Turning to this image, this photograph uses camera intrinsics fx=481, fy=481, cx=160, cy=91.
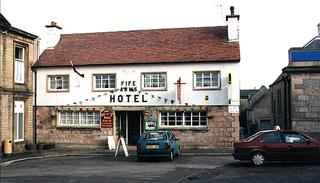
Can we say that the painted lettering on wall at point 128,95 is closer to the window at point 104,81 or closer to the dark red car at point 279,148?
the window at point 104,81

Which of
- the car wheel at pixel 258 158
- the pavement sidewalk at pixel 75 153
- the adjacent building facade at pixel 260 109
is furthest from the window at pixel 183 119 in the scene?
the adjacent building facade at pixel 260 109

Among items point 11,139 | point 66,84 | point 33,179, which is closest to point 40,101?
point 66,84

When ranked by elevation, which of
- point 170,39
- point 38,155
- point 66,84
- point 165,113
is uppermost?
point 170,39

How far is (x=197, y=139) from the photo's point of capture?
27.1 metres

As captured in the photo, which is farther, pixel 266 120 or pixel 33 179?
pixel 266 120

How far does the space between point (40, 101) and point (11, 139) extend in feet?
12.1

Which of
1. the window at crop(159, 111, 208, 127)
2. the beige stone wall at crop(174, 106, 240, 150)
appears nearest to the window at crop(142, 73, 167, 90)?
the window at crop(159, 111, 208, 127)

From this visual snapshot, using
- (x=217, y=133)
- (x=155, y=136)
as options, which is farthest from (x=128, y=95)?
(x=155, y=136)

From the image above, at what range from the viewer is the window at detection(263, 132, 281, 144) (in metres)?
19.3

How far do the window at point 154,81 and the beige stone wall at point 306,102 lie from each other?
23.6 feet

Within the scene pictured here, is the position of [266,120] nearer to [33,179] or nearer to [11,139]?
[11,139]

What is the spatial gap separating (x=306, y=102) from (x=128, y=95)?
392 inches

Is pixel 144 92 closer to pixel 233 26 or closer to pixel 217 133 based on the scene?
pixel 217 133

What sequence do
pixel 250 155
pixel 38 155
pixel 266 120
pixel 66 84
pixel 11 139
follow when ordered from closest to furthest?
pixel 250 155 → pixel 38 155 → pixel 11 139 → pixel 66 84 → pixel 266 120
